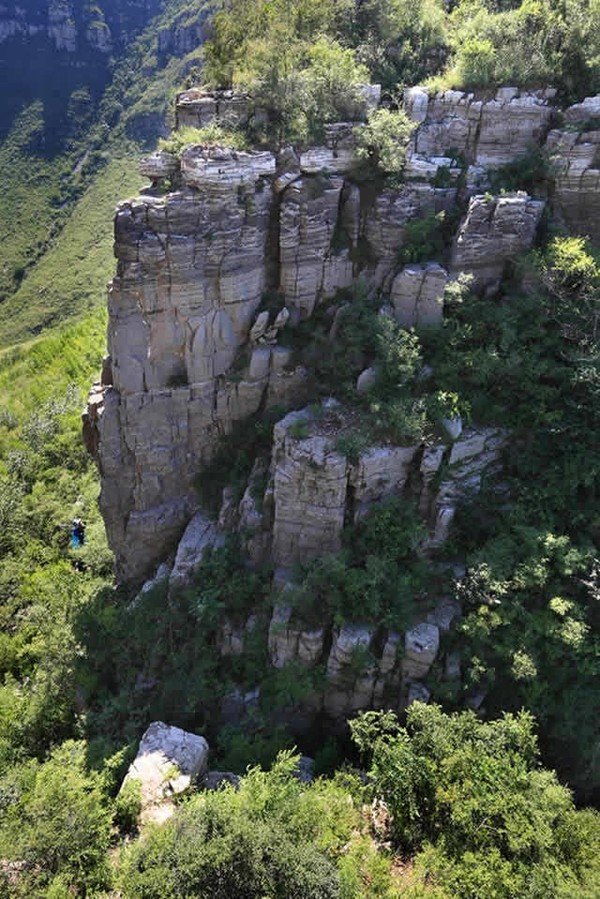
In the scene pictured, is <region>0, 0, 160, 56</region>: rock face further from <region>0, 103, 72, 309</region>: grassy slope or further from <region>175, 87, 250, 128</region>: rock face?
<region>175, 87, 250, 128</region>: rock face

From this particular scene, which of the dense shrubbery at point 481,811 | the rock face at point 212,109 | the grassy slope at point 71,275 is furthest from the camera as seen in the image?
the grassy slope at point 71,275

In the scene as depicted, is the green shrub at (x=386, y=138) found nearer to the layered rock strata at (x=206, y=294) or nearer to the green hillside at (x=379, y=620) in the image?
the green hillside at (x=379, y=620)

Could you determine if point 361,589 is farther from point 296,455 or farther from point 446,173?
point 446,173

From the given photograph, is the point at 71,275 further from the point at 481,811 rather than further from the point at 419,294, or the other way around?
the point at 481,811

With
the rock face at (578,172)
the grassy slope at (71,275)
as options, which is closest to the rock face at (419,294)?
the rock face at (578,172)

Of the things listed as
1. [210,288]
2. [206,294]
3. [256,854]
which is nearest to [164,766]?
[256,854]

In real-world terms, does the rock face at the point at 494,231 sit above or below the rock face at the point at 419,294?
above

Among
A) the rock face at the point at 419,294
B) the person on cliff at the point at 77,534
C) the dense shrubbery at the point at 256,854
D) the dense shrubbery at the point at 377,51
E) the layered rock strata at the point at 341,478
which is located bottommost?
the person on cliff at the point at 77,534

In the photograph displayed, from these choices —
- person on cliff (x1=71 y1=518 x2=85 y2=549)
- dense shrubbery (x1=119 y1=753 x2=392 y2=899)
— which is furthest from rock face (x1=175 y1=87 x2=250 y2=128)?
dense shrubbery (x1=119 y1=753 x2=392 y2=899)

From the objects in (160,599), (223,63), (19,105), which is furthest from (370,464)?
(19,105)
